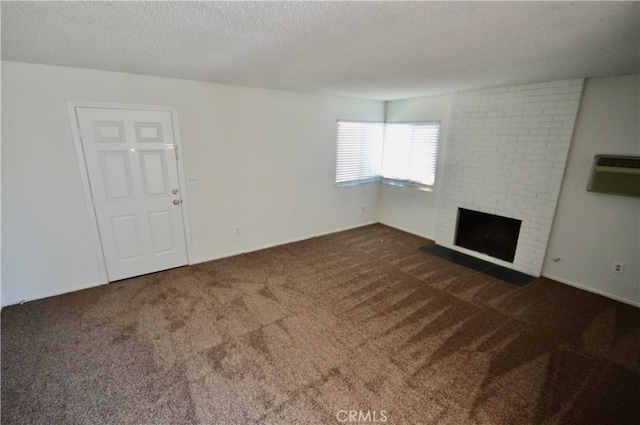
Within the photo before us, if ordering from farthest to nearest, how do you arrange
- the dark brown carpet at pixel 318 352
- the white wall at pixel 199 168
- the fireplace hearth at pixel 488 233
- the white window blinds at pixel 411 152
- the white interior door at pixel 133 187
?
the white window blinds at pixel 411 152 < the fireplace hearth at pixel 488 233 < the white interior door at pixel 133 187 < the white wall at pixel 199 168 < the dark brown carpet at pixel 318 352

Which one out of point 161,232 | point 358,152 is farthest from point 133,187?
point 358,152

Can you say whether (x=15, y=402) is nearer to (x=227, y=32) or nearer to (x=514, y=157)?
(x=227, y=32)

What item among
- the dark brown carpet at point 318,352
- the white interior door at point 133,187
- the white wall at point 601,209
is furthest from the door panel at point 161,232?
the white wall at point 601,209

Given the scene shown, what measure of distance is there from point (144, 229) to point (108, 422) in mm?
2193

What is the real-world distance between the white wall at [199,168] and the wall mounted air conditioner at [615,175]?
10.5 feet

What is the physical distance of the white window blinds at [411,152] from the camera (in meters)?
4.69

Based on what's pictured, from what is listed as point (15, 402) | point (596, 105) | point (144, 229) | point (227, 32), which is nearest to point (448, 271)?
point (596, 105)

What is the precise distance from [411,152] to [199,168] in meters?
3.49

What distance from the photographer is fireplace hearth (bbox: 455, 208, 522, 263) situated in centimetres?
391

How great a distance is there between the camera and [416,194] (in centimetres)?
503

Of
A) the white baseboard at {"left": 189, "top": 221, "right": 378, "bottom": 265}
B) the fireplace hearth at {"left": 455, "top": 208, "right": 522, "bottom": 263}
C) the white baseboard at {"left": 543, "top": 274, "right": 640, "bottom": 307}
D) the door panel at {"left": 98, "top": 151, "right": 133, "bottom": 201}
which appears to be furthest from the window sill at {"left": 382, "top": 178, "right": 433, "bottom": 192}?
the door panel at {"left": 98, "top": 151, "right": 133, "bottom": 201}

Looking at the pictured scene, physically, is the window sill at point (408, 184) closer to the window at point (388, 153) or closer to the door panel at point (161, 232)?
the window at point (388, 153)

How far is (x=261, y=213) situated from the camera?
4.32 meters

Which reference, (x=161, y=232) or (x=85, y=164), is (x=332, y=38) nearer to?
(x=85, y=164)
